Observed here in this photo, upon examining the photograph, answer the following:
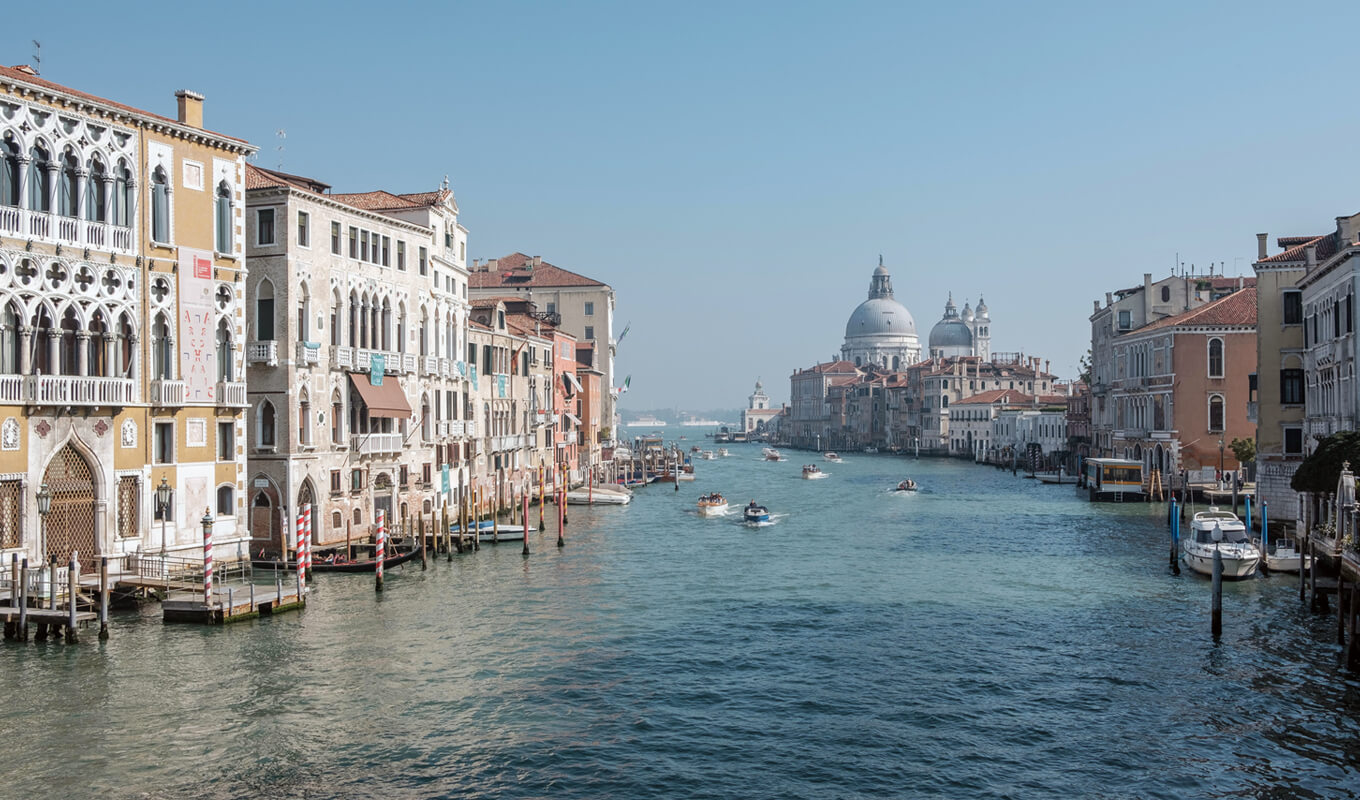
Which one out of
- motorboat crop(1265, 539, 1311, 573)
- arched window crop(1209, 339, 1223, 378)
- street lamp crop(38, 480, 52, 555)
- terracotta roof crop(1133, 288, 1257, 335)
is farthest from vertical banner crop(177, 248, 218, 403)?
arched window crop(1209, 339, 1223, 378)

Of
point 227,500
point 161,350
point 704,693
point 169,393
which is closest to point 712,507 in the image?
point 227,500

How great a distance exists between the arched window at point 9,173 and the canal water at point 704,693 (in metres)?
7.73

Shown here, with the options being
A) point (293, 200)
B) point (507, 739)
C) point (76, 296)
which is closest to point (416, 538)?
point (293, 200)

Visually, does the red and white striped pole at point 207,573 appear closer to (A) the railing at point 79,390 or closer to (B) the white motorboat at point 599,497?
(A) the railing at point 79,390

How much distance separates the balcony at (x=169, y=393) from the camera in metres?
23.3

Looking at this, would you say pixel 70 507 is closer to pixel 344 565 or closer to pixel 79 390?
pixel 79 390

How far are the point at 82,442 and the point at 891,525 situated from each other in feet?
97.9

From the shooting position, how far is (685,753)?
14828 mm

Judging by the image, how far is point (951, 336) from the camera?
184 meters

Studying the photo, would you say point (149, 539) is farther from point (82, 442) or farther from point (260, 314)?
point (260, 314)

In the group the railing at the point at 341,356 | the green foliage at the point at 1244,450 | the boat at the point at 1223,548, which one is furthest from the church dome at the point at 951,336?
the railing at the point at 341,356

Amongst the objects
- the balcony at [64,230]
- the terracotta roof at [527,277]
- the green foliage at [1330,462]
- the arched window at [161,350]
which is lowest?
the green foliage at [1330,462]

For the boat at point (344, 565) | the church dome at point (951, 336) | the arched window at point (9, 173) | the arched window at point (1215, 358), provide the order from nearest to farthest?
1. the arched window at point (9, 173)
2. the boat at point (344, 565)
3. the arched window at point (1215, 358)
4. the church dome at point (951, 336)

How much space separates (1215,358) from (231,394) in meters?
42.1
